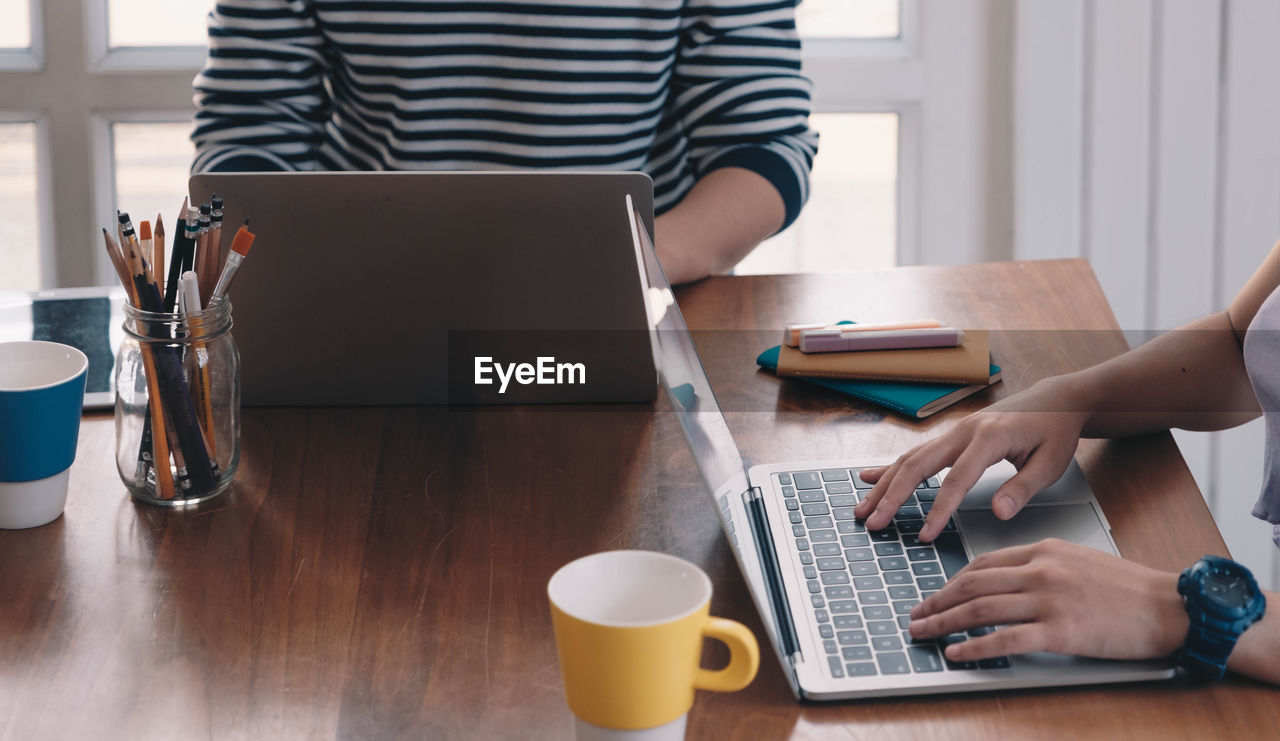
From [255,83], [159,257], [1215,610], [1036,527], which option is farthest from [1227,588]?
[255,83]

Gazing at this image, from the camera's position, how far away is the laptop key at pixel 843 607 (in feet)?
2.17

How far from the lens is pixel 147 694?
61cm

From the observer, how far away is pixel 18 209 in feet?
6.56

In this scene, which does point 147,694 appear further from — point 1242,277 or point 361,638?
point 1242,277

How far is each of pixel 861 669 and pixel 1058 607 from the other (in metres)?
0.11

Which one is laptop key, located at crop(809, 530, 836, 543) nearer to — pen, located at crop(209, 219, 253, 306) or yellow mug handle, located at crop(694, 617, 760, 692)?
yellow mug handle, located at crop(694, 617, 760, 692)

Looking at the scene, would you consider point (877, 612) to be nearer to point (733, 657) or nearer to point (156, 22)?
point (733, 657)

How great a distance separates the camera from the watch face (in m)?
0.60

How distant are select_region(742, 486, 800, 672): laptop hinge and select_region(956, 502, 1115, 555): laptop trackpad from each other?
0.13 metres

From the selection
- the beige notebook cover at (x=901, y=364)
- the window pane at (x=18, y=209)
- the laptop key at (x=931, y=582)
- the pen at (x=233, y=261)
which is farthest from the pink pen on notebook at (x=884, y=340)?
the window pane at (x=18, y=209)

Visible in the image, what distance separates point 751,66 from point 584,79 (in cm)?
20

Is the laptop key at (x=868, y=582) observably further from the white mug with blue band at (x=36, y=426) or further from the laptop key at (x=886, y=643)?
the white mug with blue band at (x=36, y=426)

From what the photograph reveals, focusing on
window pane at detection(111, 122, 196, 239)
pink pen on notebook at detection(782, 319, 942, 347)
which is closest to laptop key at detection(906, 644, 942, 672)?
pink pen on notebook at detection(782, 319, 942, 347)

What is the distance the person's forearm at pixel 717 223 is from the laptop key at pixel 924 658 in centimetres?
61
